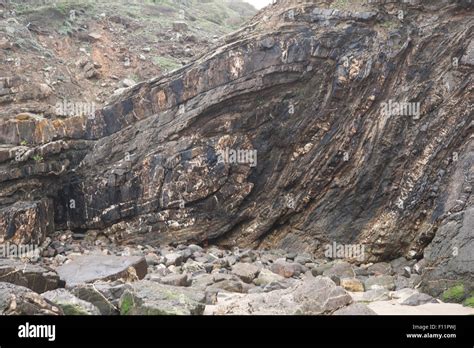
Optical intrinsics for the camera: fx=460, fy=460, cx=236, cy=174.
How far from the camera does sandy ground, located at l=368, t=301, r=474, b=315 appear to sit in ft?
25.3

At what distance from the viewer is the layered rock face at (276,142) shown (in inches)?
523

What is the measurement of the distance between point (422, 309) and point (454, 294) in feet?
3.61

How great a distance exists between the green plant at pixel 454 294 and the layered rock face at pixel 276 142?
3.91 metres

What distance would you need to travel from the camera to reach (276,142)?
14.6 m

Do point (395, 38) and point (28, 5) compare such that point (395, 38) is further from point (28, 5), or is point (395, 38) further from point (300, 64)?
→ point (28, 5)

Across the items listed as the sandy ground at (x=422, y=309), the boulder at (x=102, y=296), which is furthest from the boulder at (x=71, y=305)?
the sandy ground at (x=422, y=309)

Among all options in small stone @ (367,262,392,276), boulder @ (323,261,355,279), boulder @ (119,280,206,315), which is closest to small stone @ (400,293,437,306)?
boulder @ (323,261,355,279)

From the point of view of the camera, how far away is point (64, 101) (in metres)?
17.1

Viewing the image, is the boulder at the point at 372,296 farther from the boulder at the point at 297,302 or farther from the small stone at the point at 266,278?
the small stone at the point at 266,278

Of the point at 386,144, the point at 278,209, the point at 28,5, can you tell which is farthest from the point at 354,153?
the point at 28,5

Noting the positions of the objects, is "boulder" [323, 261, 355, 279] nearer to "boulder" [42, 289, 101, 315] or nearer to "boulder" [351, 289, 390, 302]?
"boulder" [351, 289, 390, 302]

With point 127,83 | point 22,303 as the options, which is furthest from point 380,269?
point 127,83

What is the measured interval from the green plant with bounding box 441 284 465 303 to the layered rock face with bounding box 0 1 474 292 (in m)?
3.91

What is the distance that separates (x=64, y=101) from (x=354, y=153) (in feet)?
34.9
